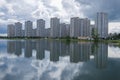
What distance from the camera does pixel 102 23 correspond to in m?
139

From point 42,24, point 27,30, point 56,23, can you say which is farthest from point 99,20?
point 27,30

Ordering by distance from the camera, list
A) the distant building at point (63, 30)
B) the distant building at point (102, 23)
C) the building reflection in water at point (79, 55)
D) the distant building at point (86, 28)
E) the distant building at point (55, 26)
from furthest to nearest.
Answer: the distant building at point (63, 30), the distant building at point (55, 26), the distant building at point (86, 28), the distant building at point (102, 23), the building reflection in water at point (79, 55)

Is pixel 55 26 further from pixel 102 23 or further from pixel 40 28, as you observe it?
pixel 102 23

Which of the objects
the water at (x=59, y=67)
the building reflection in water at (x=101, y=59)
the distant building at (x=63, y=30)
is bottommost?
the building reflection in water at (x=101, y=59)

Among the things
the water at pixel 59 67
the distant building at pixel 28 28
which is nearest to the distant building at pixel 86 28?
the distant building at pixel 28 28

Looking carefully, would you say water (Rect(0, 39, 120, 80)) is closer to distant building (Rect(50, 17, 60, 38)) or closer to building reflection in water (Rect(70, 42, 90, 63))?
building reflection in water (Rect(70, 42, 90, 63))

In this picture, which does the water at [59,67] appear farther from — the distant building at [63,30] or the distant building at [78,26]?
the distant building at [63,30]

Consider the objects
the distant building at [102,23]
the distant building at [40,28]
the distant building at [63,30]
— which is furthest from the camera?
the distant building at [40,28]

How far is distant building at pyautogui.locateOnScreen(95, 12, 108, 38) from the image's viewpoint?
448 feet

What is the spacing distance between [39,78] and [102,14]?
127235mm

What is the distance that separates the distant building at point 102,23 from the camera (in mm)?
136500

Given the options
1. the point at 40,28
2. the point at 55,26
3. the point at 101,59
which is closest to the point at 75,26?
the point at 55,26

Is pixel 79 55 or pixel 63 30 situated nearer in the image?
pixel 79 55

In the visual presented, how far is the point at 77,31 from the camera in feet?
494
